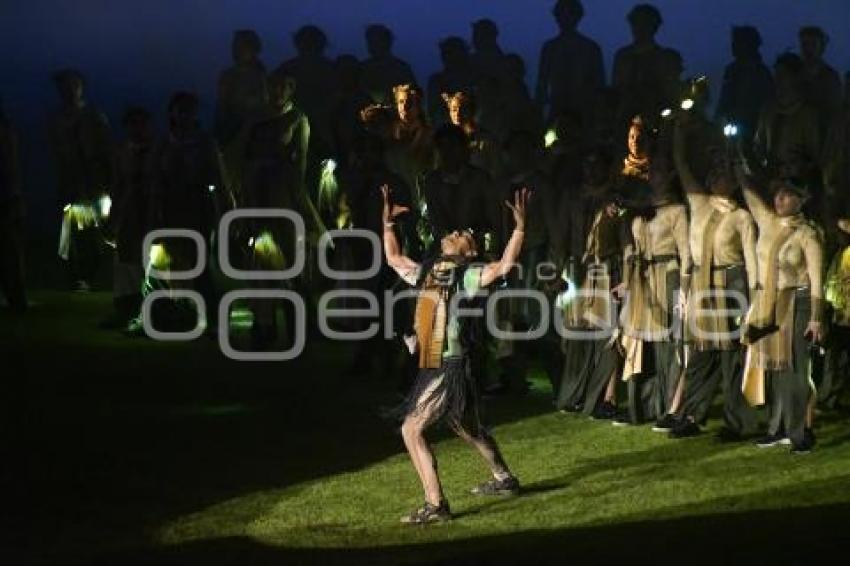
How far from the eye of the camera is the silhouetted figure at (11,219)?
1891 cm

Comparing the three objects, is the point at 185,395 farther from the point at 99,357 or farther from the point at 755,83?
the point at 755,83

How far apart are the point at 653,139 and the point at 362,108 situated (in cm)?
475

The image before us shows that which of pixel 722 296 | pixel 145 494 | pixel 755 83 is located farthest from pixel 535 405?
pixel 755 83

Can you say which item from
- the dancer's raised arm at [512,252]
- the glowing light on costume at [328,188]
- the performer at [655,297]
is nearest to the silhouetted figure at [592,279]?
the performer at [655,297]

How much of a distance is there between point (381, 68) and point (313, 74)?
78cm

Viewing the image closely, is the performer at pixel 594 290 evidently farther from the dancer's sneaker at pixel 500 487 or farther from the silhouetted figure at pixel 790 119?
the silhouetted figure at pixel 790 119

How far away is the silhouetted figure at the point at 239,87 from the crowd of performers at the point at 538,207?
27 mm

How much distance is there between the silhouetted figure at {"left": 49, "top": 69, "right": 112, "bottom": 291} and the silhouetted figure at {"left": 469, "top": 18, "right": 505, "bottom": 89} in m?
4.20

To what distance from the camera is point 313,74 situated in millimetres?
19984

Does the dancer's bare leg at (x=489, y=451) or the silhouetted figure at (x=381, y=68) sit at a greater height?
the silhouetted figure at (x=381, y=68)

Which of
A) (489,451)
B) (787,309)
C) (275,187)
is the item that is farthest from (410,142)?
(489,451)

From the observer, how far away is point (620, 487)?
1116 centimetres

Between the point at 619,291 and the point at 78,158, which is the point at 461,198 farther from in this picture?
the point at 78,158

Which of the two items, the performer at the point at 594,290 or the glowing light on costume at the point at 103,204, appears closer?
the performer at the point at 594,290
